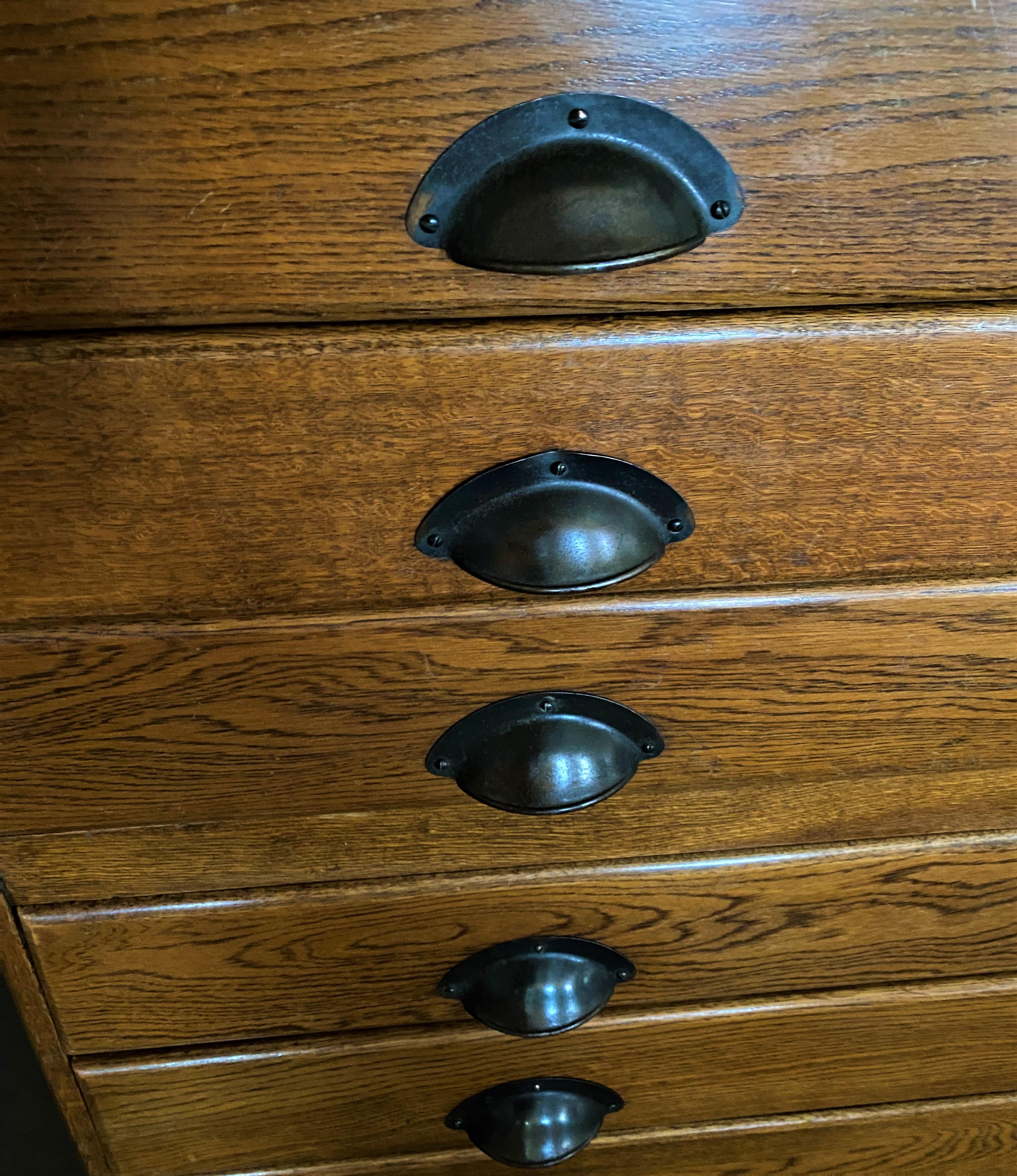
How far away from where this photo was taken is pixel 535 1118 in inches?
24.9

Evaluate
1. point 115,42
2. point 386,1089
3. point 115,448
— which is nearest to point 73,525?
point 115,448

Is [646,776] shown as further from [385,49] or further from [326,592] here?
[385,49]

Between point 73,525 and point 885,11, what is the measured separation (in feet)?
1.20

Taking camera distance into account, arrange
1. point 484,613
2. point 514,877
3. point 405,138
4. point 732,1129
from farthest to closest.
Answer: point 732,1129, point 514,877, point 484,613, point 405,138

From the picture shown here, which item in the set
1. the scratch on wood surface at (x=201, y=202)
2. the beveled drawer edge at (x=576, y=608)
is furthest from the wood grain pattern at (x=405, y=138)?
the beveled drawer edge at (x=576, y=608)

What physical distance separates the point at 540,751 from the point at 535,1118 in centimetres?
29

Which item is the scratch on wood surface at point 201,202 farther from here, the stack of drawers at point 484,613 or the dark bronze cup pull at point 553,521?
the dark bronze cup pull at point 553,521

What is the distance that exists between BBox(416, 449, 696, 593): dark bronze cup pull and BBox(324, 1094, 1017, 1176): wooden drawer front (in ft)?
1.52

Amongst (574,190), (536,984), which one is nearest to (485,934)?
(536,984)

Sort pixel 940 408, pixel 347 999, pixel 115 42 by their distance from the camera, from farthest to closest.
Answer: pixel 347 999 → pixel 940 408 → pixel 115 42

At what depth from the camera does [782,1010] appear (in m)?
0.63

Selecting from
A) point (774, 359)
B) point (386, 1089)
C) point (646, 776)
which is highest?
point (774, 359)

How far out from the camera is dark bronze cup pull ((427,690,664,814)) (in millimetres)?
493

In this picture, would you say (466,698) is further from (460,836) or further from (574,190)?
(574,190)
